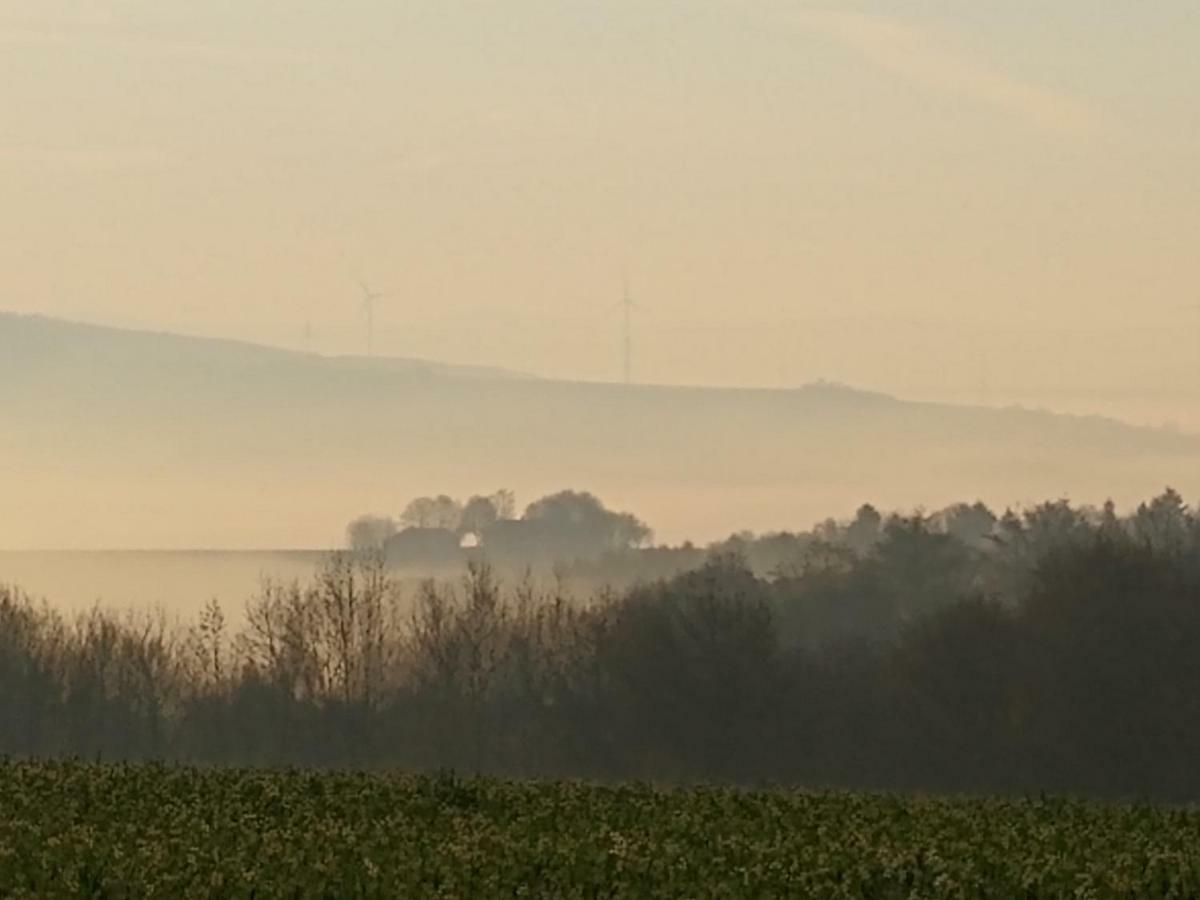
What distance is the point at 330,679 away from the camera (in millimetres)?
122812

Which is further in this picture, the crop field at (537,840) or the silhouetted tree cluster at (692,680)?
the silhouetted tree cluster at (692,680)

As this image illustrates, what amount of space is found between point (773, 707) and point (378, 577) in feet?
126

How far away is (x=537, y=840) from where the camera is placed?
2991 cm

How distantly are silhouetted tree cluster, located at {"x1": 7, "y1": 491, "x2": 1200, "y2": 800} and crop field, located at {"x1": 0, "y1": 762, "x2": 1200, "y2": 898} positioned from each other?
1965 inches

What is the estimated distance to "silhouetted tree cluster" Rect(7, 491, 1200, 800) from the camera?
8869 cm

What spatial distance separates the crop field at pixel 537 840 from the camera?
2648cm

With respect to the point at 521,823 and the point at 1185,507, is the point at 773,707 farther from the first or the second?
the point at 1185,507

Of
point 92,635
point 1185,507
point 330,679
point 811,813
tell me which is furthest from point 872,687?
point 1185,507

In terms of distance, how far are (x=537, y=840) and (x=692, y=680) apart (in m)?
69.2

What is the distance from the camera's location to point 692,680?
324ft

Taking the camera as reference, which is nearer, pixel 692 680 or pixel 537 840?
pixel 537 840

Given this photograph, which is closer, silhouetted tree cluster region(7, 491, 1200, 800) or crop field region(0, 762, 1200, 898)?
crop field region(0, 762, 1200, 898)

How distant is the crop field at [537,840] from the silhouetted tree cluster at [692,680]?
164ft

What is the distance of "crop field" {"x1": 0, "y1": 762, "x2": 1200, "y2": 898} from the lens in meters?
26.5
